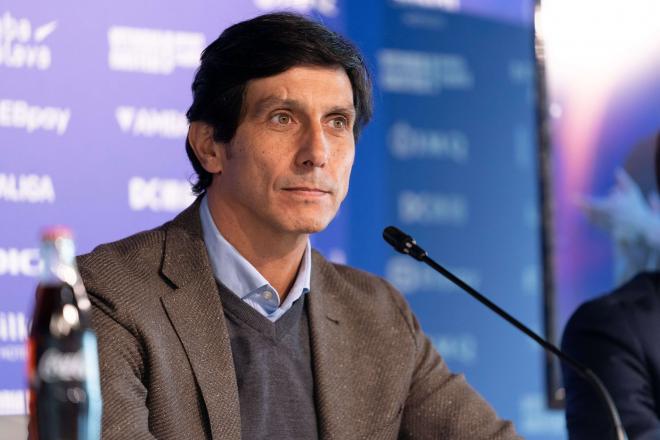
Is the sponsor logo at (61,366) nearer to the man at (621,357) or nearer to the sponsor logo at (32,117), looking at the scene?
the man at (621,357)

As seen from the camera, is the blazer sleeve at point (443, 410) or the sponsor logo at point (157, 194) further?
the sponsor logo at point (157, 194)

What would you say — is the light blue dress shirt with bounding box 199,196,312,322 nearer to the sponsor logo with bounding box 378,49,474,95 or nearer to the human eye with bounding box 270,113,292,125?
the human eye with bounding box 270,113,292,125

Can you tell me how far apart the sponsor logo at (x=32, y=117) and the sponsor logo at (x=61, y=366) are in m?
1.99

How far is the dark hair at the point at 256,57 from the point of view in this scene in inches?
97.5

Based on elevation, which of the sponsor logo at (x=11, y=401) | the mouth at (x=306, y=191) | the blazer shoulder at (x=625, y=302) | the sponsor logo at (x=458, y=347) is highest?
the mouth at (x=306, y=191)

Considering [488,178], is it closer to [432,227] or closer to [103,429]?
[432,227]

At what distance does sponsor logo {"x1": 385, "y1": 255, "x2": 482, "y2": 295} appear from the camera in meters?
4.36

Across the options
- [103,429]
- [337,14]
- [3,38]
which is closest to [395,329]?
[103,429]

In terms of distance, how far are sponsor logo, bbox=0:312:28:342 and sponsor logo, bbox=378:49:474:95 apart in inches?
72.6

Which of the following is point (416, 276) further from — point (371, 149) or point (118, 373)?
point (118, 373)

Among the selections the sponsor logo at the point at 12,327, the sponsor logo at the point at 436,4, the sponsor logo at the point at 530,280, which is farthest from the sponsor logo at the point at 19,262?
the sponsor logo at the point at 530,280

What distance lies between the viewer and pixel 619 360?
9.96 feet

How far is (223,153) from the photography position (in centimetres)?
256

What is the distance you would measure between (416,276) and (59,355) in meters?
3.17
